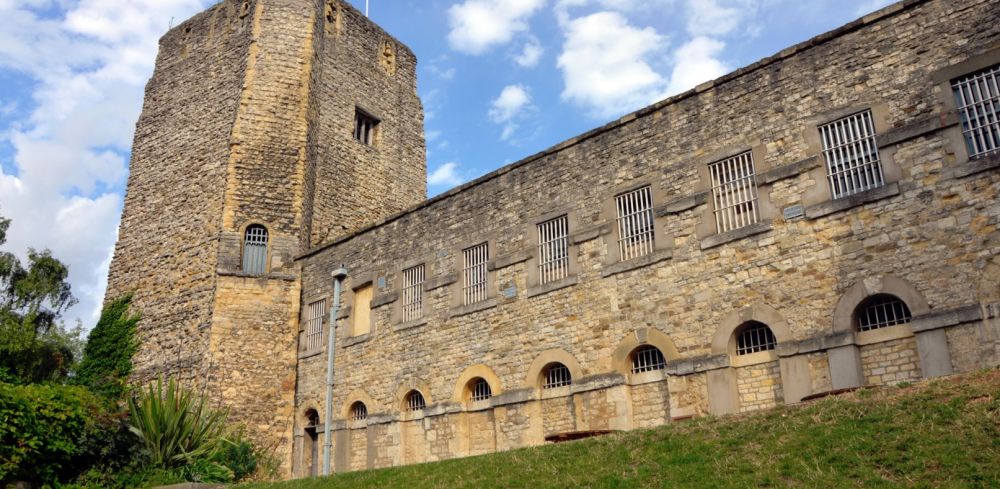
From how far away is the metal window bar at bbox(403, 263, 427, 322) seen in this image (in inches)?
717

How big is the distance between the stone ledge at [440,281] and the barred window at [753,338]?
673 centimetres

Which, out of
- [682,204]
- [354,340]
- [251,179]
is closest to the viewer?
[682,204]

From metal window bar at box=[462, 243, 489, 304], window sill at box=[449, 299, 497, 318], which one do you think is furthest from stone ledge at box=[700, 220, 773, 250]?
metal window bar at box=[462, 243, 489, 304]

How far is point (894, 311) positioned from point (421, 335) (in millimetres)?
9896

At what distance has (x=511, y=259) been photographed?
54.1 ft

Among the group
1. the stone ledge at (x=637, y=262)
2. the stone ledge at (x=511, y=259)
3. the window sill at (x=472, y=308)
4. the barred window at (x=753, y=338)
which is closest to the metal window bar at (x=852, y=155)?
the barred window at (x=753, y=338)

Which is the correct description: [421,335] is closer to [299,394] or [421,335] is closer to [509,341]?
[509,341]

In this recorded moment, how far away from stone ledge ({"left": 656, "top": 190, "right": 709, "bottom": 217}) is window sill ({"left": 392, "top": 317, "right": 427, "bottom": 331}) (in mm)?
6249

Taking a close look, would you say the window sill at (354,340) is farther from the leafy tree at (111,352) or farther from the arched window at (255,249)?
the leafy tree at (111,352)

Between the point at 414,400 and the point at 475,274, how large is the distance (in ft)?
10.8

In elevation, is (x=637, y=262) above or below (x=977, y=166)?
below

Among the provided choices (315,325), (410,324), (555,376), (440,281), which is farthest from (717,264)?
(315,325)

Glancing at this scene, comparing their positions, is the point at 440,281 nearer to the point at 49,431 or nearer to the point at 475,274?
the point at 475,274

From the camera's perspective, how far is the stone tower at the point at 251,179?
20.1 metres
